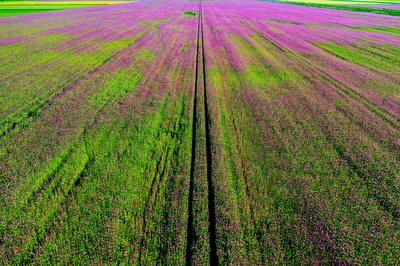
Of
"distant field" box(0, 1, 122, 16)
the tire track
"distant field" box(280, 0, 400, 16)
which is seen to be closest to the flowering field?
the tire track

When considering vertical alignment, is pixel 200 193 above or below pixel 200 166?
below

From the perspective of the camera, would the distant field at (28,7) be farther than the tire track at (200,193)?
Yes

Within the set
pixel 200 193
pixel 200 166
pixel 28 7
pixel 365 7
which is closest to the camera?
pixel 200 193

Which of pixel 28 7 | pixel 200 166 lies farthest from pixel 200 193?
pixel 28 7

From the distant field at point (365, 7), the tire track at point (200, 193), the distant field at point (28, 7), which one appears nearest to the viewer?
the tire track at point (200, 193)

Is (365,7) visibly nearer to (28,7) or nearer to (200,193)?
Result: (200,193)

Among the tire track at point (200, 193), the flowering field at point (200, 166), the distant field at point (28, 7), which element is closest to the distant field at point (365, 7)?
the flowering field at point (200, 166)

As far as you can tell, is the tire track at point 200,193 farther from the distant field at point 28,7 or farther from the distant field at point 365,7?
the distant field at point 365,7

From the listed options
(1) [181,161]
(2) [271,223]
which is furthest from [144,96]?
(2) [271,223]
